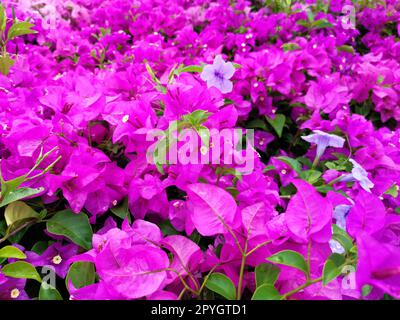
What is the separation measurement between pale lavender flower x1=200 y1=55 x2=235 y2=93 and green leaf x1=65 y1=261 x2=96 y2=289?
0.53m

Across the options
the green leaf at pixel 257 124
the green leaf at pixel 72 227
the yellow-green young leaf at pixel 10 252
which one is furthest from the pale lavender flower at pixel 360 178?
the yellow-green young leaf at pixel 10 252

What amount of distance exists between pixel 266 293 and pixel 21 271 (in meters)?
0.36

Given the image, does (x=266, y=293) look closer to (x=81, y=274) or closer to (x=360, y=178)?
(x=81, y=274)

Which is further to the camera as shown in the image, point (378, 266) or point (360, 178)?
point (360, 178)

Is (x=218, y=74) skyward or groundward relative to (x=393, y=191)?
skyward

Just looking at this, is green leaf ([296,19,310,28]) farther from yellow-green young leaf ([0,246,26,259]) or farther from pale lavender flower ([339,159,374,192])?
yellow-green young leaf ([0,246,26,259])

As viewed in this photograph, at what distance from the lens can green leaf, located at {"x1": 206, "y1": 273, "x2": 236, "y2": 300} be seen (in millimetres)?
540

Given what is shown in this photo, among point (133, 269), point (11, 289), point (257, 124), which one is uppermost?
point (133, 269)

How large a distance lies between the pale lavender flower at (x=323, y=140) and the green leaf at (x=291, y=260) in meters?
0.54

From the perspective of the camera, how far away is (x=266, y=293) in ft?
1.70

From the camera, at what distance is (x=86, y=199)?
725 millimetres

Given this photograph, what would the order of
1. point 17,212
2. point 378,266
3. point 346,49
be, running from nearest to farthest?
1. point 378,266
2. point 17,212
3. point 346,49

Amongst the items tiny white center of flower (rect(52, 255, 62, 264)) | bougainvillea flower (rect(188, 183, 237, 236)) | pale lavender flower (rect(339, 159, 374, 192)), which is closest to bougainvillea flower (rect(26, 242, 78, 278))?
tiny white center of flower (rect(52, 255, 62, 264))

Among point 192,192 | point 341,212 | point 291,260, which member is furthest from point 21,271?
point 341,212
